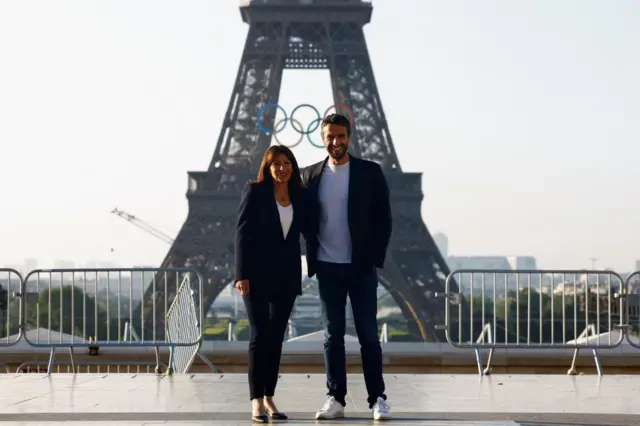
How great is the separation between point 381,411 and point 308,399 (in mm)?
1274

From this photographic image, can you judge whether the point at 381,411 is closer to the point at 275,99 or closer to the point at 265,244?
the point at 265,244

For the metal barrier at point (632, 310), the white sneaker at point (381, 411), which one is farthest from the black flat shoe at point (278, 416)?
the metal barrier at point (632, 310)

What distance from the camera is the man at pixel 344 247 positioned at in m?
6.95

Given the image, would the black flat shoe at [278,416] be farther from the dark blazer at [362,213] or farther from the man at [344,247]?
the dark blazer at [362,213]

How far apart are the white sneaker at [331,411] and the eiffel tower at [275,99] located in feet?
117

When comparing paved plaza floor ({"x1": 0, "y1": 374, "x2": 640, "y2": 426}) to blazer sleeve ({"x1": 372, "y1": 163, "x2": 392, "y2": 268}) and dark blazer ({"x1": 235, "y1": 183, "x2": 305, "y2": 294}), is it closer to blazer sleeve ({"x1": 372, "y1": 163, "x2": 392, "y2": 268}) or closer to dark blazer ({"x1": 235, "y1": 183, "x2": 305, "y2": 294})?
dark blazer ({"x1": 235, "y1": 183, "x2": 305, "y2": 294})

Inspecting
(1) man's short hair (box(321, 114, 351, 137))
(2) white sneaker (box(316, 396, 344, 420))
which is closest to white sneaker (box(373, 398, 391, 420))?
(2) white sneaker (box(316, 396, 344, 420))

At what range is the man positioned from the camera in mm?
6949

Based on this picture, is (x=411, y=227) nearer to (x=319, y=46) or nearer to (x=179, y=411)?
(x=319, y=46)

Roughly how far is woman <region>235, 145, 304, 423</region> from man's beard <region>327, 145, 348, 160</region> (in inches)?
8.5

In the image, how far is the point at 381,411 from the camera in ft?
22.6

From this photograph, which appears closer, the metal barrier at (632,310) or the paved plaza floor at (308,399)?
the paved plaza floor at (308,399)

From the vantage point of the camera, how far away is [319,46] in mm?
45781

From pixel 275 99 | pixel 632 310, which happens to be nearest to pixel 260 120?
pixel 275 99
